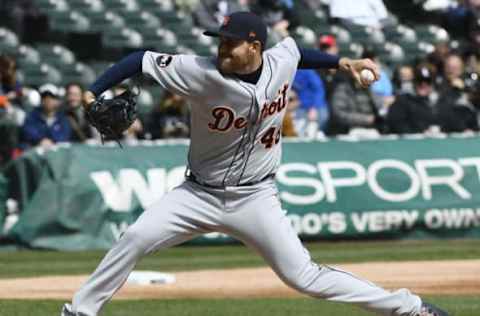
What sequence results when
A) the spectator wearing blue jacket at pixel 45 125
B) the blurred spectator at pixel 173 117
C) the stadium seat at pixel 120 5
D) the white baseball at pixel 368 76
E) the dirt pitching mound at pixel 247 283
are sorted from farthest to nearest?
the stadium seat at pixel 120 5, the blurred spectator at pixel 173 117, the spectator wearing blue jacket at pixel 45 125, the dirt pitching mound at pixel 247 283, the white baseball at pixel 368 76

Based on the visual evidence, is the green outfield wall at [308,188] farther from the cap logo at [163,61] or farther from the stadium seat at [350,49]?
the cap logo at [163,61]

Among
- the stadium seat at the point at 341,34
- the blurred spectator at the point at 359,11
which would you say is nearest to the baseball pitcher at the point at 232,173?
the blurred spectator at the point at 359,11

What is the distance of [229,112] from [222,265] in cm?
563

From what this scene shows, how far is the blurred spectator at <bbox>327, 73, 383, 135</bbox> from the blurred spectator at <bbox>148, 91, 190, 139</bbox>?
1.82 meters

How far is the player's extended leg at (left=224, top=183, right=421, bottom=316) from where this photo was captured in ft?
22.7

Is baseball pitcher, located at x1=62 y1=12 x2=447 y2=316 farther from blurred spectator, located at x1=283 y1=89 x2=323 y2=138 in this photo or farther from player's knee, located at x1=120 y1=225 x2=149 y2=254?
blurred spectator, located at x1=283 y1=89 x2=323 y2=138

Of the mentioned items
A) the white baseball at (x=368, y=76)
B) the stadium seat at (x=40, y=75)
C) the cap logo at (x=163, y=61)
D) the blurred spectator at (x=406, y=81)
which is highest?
the cap logo at (x=163, y=61)

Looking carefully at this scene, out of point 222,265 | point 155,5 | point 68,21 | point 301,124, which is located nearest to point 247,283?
point 222,265

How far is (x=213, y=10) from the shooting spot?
766 inches

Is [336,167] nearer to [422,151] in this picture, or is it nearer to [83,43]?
[422,151]

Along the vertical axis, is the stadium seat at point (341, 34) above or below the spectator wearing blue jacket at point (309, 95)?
below

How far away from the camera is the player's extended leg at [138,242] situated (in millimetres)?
6953

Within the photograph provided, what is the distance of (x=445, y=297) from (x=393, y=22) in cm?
1252

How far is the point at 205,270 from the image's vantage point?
12.0 metres
